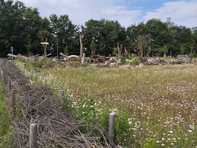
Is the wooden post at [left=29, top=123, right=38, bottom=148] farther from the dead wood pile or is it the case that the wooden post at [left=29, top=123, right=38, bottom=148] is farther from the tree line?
the tree line

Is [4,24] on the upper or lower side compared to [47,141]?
upper

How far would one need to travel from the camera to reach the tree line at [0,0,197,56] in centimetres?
5969

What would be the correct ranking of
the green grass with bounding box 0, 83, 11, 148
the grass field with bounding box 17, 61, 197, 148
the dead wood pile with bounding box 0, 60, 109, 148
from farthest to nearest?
1. the green grass with bounding box 0, 83, 11, 148
2. the grass field with bounding box 17, 61, 197, 148
3. the dead wood pile with bounding box 0, 60, 109, 148

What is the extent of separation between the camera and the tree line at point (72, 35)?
59688 millimetres

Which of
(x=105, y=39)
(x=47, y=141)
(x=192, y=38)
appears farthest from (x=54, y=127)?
(x=192, y=38)

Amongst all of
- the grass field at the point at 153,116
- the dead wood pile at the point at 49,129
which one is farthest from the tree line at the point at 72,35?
the dead wood pile at the point at 49,129

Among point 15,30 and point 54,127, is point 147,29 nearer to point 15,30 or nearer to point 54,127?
point 15,30

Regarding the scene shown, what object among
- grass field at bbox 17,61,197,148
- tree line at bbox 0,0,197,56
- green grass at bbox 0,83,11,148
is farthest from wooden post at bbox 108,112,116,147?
tree line at bbox 0,0,197,56

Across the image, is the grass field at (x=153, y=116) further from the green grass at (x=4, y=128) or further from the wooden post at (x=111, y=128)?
the green grass at (x=4, y=128)

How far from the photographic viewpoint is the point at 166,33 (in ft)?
234

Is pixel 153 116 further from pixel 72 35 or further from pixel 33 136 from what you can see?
pixel 72 35

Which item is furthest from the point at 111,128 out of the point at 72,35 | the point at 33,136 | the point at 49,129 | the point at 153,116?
the point at 72,35

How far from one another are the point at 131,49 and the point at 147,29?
1125cm

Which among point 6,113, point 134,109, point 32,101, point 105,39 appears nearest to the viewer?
point 32,101
